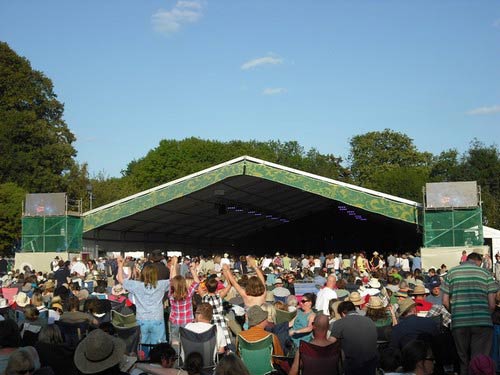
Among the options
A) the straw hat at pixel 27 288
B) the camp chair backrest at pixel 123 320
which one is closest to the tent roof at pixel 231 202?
the straw hat at pixel 27 288

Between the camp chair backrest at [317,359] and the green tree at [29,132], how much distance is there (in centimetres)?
4255

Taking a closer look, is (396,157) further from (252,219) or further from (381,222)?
(252,219)

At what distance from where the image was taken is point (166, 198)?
29891mm

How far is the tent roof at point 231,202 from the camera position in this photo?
29.0m

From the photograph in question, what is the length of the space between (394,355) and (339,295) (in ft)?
19.3

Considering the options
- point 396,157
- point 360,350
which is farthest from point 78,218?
point 396,157

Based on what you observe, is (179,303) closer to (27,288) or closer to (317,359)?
(317,359)

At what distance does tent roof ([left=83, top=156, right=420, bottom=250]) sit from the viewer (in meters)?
29.0

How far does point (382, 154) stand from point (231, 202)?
150ft

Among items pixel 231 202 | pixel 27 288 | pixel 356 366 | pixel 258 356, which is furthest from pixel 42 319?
pixel 231 202

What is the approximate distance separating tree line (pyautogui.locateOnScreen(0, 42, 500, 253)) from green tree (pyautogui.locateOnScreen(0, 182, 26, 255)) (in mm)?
54

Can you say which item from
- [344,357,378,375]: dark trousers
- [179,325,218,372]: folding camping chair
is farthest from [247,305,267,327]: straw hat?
[344,357,378,375]: dark trousers

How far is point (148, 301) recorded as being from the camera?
9602 mm

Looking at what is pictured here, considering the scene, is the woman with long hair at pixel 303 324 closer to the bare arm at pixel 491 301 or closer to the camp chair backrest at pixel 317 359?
the bare arm at pixel 491 301
